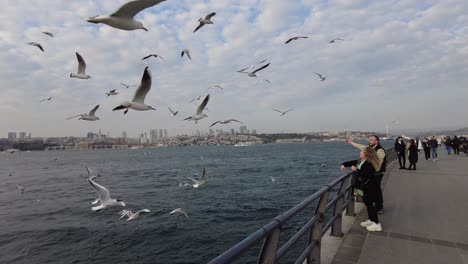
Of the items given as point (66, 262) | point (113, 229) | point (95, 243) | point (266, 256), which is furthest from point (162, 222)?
point (266, 256)

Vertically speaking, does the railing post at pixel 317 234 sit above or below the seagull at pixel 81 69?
below

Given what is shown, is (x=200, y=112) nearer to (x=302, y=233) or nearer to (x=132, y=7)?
(x=132, y=7)

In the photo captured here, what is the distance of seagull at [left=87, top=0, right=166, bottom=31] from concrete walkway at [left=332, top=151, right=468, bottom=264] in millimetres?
3964

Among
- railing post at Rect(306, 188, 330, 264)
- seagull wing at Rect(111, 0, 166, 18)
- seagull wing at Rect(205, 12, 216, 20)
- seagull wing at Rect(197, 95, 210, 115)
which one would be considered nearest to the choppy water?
seagull wing at Rect(197, 95, 210, 115)

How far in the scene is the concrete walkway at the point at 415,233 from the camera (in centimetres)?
407

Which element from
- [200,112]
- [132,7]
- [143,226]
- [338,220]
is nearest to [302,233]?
[338,220]

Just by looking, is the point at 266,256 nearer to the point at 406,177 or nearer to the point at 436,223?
the point at 436,223

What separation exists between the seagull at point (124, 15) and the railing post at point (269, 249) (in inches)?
111

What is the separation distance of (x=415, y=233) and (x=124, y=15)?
5.44 meters

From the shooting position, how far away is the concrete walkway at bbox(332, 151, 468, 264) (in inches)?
160

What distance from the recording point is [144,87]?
4.97m

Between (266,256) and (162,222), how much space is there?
12622 mm

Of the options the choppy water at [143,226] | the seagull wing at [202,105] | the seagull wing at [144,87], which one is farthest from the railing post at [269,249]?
the choppy water at [143,226]

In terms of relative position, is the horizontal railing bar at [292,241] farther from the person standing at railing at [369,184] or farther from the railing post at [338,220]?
the person standing at railing at [369,184]
